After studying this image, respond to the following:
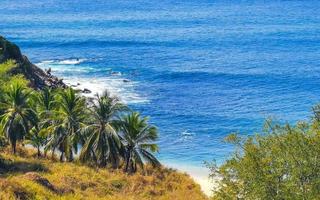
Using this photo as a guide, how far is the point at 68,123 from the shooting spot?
5566cm

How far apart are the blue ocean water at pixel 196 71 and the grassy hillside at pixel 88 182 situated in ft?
79.1

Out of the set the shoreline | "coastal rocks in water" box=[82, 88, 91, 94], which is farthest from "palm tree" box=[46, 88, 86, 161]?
"coastal rocks in water" box=[82, 88, 91, 94]

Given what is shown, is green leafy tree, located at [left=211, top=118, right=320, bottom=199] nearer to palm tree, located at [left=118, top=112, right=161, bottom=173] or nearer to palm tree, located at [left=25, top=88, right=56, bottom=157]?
palm tree, located at [left=118, top=112, right=161, bottom=173]

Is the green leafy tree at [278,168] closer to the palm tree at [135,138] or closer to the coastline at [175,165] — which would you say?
the coastline at [175,165]

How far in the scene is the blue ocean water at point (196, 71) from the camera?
91375 mm

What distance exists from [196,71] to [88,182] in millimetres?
88724

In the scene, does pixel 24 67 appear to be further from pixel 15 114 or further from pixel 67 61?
pixel 15 114

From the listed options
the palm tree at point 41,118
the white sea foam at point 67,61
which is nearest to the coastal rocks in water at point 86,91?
the white sea foam at point 67,61

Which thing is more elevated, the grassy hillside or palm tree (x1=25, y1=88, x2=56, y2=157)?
palm tree (x1=25, y1=88, x2=56, y2=157)

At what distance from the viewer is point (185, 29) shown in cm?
19250

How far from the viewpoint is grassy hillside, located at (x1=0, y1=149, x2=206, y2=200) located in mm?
32594

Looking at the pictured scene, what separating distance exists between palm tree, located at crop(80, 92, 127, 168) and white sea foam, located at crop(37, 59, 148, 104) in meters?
47.1

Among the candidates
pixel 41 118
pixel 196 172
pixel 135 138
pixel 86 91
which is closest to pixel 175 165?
pixel 196 172

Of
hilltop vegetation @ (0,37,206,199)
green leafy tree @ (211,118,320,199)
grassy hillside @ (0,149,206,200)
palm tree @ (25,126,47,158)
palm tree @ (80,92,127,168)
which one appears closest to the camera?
green leafy tree @ (211,118,320,199)
